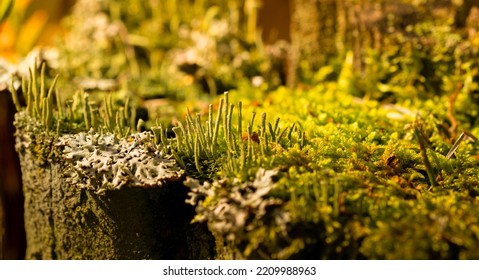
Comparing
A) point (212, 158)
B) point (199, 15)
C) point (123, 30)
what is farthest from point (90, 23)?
point (212, 158)

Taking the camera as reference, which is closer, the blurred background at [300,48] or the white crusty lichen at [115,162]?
the white crusty lichen at [115,162]

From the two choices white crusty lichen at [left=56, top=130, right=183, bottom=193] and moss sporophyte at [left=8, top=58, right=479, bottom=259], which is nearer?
moss sporophyte at [left=8, top=58, right=479, bottom=259]

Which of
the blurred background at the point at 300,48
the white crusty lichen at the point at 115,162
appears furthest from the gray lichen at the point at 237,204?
the blurred background at the point at 300,48

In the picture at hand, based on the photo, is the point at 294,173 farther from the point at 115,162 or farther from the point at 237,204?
the point at 115,162

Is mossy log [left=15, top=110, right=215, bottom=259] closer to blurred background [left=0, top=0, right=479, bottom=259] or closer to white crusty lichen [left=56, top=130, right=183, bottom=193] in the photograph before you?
white crusty lichen [left=56, top=130, right=183, bottom=193]

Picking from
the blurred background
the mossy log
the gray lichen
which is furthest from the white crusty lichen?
the blurred background

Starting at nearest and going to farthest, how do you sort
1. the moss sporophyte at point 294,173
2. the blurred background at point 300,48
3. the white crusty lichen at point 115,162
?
the moss sporophyte at point 294,173 < the white crusty lichen at point 115,162 < the blurred background at point 300,48

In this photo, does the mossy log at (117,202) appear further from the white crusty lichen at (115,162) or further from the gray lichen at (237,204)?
the gray lichen at (237,204)
